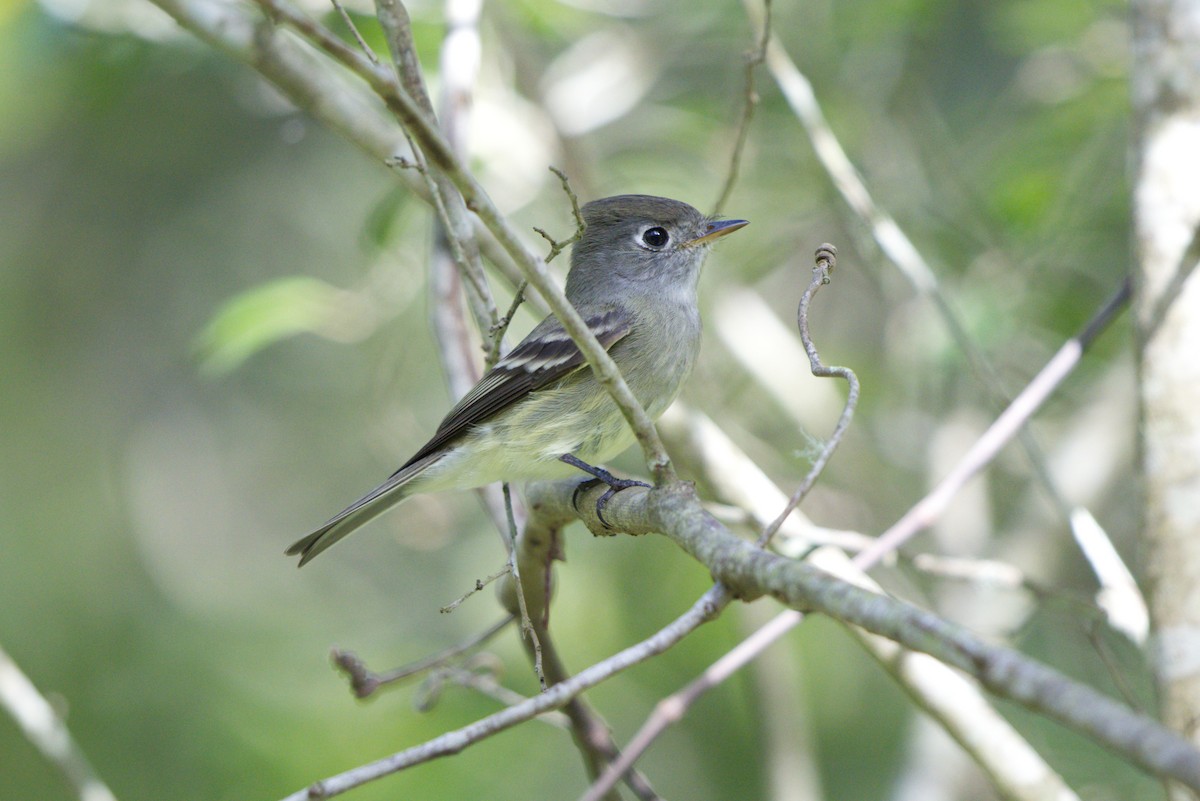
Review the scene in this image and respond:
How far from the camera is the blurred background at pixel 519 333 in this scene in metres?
4.36

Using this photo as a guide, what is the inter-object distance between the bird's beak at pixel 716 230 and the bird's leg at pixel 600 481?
892 millimetres

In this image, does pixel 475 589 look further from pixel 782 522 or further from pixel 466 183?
pixel 466 183

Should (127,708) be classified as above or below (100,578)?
below

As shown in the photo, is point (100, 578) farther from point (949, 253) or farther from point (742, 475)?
point (949, 253)

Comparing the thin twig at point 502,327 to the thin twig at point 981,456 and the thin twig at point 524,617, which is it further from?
the thin twig at point 981,456

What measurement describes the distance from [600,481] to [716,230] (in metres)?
1.17

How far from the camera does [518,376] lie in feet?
10.8

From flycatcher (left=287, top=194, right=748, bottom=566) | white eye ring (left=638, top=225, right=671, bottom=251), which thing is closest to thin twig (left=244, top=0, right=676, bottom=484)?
flycatcher (left=287, top=194, right=748, bottom=566)

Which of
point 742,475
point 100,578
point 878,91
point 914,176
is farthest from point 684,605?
point 100,578

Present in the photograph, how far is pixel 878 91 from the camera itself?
17.3 ft

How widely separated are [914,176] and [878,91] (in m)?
0.46

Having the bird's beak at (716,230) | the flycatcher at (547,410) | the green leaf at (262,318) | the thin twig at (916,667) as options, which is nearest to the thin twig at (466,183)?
the thin twig at (916,667)

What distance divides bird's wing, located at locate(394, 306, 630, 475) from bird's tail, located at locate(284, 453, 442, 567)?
0.21ft

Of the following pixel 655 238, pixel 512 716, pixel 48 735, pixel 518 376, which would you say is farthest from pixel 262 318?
pixel 512 716
